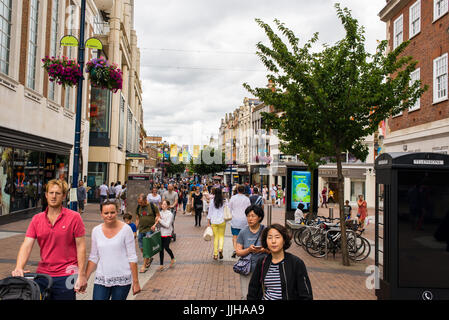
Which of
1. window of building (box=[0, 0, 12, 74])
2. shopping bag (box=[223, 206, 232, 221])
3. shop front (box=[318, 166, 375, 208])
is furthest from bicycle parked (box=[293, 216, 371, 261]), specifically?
shop front (box=[318, 166, 375, 208])

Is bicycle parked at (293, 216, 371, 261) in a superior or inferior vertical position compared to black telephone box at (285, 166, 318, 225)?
inferior

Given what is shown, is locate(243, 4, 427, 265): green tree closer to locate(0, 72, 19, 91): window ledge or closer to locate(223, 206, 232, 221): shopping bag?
locate(223, 206, 232, 221): shopping bag

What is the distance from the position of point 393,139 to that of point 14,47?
17.9 meters

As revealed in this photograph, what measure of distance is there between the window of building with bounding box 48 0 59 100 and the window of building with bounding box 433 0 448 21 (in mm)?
17724

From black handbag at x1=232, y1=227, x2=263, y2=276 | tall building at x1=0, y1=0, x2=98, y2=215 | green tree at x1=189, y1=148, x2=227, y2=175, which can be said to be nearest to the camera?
black handbag at x1=232, y1=227, x2=263, y2=276

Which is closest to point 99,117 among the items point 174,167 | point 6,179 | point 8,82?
point 8,82

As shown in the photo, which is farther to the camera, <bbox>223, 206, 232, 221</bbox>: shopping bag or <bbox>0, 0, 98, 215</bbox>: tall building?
<bbox>0, 0, 98, 215</bbox>: tall building

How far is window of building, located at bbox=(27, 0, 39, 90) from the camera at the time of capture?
16891 mm

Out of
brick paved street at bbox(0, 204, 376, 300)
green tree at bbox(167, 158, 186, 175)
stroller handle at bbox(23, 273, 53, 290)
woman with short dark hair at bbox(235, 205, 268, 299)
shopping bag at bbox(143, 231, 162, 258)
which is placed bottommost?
brick paved street at bbox(0, 204, 376, 300)

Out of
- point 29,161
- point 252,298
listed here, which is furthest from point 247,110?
point 252,298

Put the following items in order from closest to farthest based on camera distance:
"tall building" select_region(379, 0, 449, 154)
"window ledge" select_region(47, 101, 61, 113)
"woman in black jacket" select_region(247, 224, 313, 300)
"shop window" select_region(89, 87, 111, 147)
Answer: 1. "woman in black jacket" select_region(247, 224, 313, 300)
2. "tall building" select_region(379, 0, 449, 154)
3. "window ledge" select_region(47, 101, 61, 113)
4. "shop window" select_region(89, 87, 111, 147)
